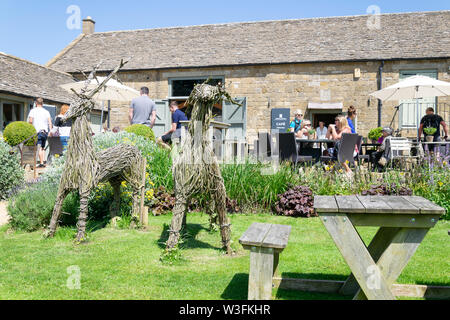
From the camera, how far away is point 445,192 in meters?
6.98

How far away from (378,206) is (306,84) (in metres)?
13.8

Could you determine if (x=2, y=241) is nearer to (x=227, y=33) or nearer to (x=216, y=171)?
(x=216, y=171)

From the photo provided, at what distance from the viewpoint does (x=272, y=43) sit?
57.4 feet

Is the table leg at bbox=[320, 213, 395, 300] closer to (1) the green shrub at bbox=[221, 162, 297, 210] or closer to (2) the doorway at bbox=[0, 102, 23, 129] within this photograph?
(1) the green shrub at bbox=[221, 162, 297, 210]

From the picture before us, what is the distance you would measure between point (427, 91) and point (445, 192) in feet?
18.9

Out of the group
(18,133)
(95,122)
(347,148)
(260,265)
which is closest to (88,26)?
(95,122)

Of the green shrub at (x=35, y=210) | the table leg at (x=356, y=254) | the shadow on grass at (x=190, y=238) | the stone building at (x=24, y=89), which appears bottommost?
the shadow on grass at (x=190, y=238)

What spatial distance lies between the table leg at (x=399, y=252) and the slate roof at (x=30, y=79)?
14.2 m

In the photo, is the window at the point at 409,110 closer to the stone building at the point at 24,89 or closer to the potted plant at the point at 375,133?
the potted plant at the point at 375,133

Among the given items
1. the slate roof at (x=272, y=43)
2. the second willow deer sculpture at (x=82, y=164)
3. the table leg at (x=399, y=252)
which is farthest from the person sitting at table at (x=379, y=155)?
the table leg at (x=399, y=252)

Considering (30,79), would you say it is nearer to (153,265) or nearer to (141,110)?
(141,110)

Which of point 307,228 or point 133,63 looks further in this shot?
point 133,63

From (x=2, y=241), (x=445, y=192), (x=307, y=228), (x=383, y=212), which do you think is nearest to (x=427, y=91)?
(x=445, y=192)

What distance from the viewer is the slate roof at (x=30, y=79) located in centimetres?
1492
